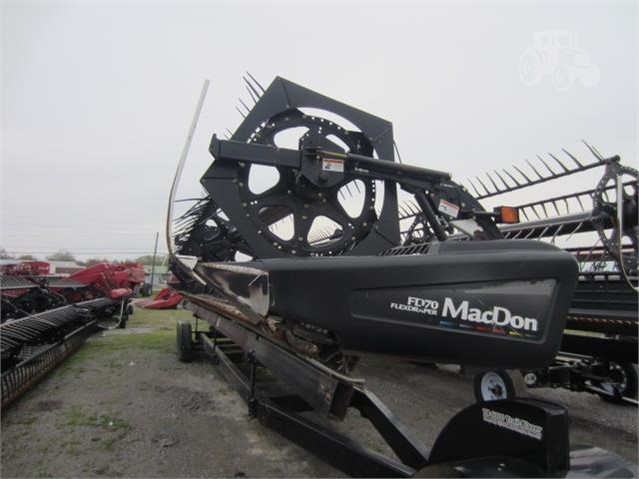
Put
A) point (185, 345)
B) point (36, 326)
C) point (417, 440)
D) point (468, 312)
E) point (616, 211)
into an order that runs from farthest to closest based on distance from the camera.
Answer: point (185, 345), point (36, 326), point (616, 211), point (417, 440), point (468, 312)

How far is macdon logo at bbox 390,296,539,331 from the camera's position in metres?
1.42

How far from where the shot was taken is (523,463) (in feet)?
4.50

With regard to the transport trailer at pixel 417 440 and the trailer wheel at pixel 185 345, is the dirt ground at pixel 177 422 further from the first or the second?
the transport trailer at pixel 417 440

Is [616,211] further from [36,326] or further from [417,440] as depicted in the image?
[36,326]

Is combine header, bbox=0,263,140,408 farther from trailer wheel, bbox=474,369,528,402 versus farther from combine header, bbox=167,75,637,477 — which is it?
trailer wheel, bbox=474,369,528,402

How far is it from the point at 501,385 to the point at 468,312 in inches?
121

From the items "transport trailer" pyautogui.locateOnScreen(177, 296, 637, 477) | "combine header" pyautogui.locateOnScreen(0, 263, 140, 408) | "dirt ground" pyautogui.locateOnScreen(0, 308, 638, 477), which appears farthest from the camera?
"combine header" pyautogui.locateOnScreen(0, 263, 140, 408)

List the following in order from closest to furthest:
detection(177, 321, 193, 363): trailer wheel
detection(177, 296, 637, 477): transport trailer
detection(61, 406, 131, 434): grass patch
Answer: detection(177, 296, 637, 477): transport trailer
detection(61, 406, 131, 434): grass patch
detection(177, 321, 193, 363): trailer wheel

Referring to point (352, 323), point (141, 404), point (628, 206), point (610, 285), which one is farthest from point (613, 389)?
point (141, 404)

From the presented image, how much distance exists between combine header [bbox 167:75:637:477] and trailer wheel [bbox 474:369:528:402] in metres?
0.89

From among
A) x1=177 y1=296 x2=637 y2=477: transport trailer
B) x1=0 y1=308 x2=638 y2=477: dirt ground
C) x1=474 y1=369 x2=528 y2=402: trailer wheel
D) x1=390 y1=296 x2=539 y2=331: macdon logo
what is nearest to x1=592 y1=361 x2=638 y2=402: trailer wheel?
x1=0 y1=308 x2=638 y2=477: dirt ground

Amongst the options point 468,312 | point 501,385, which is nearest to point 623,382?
point 501,385

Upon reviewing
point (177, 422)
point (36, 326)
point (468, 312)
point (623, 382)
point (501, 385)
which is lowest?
point (177, 422)

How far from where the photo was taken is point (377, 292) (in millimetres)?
1477
